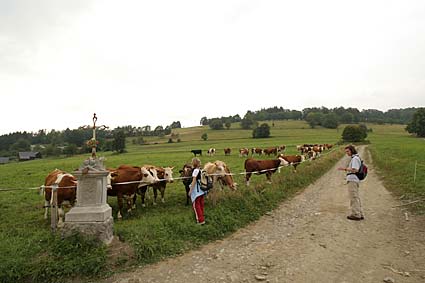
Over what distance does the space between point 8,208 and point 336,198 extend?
13.1 m

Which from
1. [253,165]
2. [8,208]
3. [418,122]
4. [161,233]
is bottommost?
[8,208]

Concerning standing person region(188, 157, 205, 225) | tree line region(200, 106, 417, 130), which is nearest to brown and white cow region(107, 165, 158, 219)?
standing person region(188, 157, 205, 225)

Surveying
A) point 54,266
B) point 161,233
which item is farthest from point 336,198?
point 54,266

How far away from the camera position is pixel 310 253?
255 inches

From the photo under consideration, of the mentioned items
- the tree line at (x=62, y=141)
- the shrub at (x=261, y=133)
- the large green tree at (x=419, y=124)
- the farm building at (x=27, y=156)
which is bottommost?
the farm building at (x=27, y=156)

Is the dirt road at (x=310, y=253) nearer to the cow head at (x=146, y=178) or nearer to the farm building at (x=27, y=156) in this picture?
the cow head at (x=146, y=178)

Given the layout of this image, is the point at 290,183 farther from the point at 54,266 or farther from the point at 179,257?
the point at 54,266

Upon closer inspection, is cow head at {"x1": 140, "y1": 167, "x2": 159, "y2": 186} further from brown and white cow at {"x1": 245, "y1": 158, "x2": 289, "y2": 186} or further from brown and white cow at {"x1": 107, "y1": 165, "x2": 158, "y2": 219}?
brown and white cow at {"x1": 245, "y1": 158, "x2": 289, "y2": 186}

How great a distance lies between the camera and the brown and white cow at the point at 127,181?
9328 millimetres

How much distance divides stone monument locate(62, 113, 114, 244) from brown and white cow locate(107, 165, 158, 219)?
6.95ft

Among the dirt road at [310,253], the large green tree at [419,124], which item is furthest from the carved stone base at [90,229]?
the large green tree at [419,124]

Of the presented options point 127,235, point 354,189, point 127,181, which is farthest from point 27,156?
point 354,189

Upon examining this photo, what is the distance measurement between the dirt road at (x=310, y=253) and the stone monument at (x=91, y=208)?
3.88 feet

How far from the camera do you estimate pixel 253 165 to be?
14.6 m
